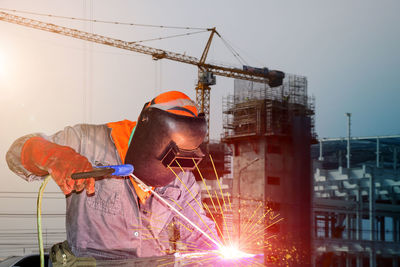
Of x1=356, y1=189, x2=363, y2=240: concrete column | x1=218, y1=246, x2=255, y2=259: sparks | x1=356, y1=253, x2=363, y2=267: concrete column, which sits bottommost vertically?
x1=356, y1=253, x2=363, y2=267: concrete column

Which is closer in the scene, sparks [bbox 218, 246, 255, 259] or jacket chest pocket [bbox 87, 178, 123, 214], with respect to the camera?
sparks [bbox 218, 246, 255, 259]

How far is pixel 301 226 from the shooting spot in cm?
3644

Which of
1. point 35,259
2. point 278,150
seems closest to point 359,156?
point 278,150

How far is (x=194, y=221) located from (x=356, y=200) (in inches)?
1505

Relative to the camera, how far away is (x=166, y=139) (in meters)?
2.23

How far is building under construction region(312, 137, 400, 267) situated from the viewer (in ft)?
116

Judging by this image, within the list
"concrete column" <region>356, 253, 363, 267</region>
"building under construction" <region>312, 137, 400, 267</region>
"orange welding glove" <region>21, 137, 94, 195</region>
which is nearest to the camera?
"orange welding glove" <region>21, 137, 94, 195</region>

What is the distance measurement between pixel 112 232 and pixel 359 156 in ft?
165

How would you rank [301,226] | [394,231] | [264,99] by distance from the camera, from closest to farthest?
[301,226], [264,99], [394,231]

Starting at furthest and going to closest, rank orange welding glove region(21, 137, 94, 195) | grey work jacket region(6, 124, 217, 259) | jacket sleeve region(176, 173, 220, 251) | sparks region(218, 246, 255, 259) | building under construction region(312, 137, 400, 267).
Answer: building under construction region(312, 137, 400, 267) → jacket sleeve region(176, 173, 220, 251) → grey work jacket region(6, 124, 217, 259) → sparks region(218, 246, 255, 259) → orange welding glove region(21, 137, 94, 195)

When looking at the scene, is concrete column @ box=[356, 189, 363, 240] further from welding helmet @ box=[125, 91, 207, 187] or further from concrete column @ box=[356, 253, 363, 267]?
welding helmet @ box=[125, 91, 207, 187]

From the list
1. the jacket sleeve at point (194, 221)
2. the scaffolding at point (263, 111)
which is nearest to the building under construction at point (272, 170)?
the scaffolding at point (263, 111)

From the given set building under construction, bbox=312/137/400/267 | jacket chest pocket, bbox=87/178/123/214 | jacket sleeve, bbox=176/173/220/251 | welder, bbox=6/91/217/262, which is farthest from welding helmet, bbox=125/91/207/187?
building under construction, bbox=312/137/400/267

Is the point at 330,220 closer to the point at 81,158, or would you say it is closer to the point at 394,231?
the point at 394,231
